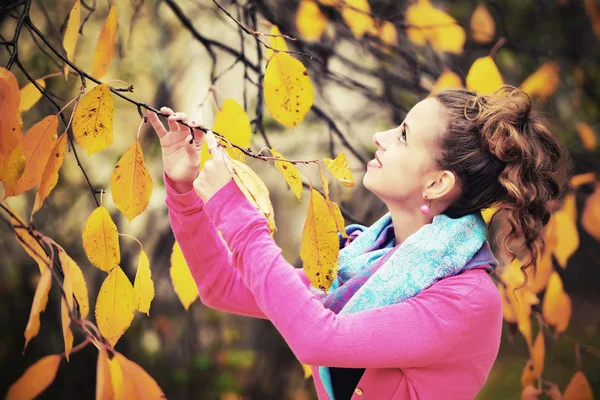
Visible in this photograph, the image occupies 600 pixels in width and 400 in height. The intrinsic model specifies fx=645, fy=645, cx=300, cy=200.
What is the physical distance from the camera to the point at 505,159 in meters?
0.83

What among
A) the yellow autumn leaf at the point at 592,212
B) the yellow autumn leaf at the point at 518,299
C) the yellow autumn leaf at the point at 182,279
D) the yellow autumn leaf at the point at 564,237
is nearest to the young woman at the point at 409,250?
the yellow autumn leaf at the point at 182,279

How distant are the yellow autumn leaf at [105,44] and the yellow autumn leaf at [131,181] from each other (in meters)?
0.21

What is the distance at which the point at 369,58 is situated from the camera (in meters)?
1.60

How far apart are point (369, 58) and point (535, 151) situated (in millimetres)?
818

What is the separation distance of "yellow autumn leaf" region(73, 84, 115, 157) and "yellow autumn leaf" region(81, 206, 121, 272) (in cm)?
8

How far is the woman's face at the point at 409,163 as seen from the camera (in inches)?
33.7

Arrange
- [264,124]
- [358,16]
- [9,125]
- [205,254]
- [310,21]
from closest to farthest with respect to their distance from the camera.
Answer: [9,125]
[205,254]
[358,16]
[310,21]
[264,124]

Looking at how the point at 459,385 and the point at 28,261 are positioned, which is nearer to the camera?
the point at 459,385

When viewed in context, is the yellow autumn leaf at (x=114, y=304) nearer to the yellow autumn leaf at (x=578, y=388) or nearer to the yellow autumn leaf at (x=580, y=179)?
the yellow autumn leaf at (x=578, y=388)

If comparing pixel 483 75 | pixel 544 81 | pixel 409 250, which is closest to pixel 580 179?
pixel 544 81

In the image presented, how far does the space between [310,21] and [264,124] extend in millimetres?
272

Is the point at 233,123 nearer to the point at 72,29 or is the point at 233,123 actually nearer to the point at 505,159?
the point at 72,29

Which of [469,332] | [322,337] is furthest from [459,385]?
[322,337]

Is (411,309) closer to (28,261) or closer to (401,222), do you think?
(401,222)
